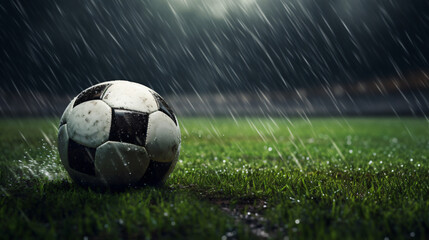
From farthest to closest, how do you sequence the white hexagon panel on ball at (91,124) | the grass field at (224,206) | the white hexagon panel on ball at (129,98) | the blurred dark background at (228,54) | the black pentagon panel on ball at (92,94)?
the blurred dark background at (228,54) → the black pentagon panel on ball at (92,94) → the white hexagon panel on ball at (129,98) → the white hexagon panel on ball at (91,124) → the grass field at (224,206)

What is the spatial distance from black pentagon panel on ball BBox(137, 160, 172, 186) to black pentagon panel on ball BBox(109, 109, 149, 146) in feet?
0.82

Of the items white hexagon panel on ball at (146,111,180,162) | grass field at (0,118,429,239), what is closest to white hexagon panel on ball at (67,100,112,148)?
white hexagon panel on ball at (146,111,180,162)

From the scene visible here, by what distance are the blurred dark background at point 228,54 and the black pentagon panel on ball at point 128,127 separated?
21.9 metres

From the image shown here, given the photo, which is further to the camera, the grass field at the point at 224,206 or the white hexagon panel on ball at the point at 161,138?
the white hexagon panel on ball at the point at 161,138

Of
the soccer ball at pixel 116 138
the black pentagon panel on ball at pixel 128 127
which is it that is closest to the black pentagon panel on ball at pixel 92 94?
the soccer ball at pixel 116 138

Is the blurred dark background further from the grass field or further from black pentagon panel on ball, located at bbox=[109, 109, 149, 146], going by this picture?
black pentagon panel on ball, located at bbox=[109, 109, 149, 146]

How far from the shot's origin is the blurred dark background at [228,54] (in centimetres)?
2475

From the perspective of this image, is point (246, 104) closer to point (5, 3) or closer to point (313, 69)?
point (313, 69)

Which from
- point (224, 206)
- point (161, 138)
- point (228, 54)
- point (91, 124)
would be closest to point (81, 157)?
point (91, 124)

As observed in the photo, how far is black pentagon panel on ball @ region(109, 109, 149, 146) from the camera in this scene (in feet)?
9.50

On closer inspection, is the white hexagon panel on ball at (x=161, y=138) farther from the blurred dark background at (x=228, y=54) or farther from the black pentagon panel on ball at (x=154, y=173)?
the blurred dark background at (x=228, y=54)

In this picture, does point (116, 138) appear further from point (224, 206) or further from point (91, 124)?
point (224, 206)

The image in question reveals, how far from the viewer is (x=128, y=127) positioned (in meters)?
2.93

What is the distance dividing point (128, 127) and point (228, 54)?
31494mm
